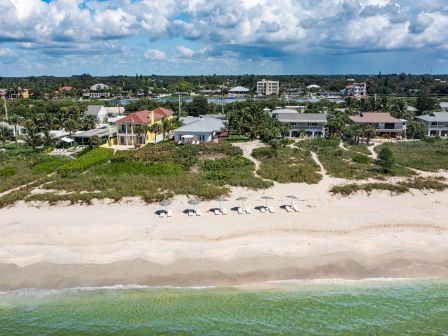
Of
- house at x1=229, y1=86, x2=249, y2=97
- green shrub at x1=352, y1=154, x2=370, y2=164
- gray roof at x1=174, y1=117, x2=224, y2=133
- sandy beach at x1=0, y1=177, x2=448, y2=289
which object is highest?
house at x1=229, y1=86, x2=249, y2=97

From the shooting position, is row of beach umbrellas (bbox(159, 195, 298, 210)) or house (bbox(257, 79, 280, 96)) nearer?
row of beach umbrellas (bbox(159, 195, 298, 210))

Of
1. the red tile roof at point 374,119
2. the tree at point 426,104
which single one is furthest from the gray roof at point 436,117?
the tree at point 426,104

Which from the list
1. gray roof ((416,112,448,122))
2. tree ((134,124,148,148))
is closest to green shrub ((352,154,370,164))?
tree ((134,124,148,148))

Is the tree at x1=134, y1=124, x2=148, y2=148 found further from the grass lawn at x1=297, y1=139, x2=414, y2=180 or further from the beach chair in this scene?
the beach chair

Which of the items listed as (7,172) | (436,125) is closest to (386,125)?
(436,125)

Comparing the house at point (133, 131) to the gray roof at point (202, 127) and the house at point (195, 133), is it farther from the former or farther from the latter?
the gray roof at point (202, 127)

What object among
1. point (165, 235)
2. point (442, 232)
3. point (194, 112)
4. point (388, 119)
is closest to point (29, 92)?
point (194, 112)

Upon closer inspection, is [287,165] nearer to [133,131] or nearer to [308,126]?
[308,126]
